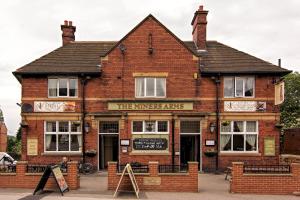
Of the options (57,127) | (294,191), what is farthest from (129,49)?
(294,191)

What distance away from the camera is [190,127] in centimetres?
2139

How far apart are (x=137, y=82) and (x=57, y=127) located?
216 inches

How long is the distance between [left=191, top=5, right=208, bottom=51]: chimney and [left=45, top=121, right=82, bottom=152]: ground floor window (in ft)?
31.1

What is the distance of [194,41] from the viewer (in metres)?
24.8

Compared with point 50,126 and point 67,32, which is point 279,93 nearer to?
point 50,126

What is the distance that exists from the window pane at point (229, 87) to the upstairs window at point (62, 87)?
8.96 metres

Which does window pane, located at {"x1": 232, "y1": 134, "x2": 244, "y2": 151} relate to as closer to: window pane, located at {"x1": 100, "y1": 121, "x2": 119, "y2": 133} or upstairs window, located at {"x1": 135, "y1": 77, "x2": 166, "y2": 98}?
upstairs window, located at {"x1": 135, "y1": 77, "x2": 166, "y2": 98}

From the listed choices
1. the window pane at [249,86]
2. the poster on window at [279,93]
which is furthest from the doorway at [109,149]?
the poster on window at [279,93]

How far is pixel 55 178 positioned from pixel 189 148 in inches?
398

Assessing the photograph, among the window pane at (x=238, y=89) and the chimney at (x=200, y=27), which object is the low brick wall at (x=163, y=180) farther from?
the chimney at (x=200, y=27)

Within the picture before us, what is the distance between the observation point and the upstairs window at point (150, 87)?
21.3 meters

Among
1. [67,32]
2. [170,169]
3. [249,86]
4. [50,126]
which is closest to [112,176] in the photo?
[170,169]

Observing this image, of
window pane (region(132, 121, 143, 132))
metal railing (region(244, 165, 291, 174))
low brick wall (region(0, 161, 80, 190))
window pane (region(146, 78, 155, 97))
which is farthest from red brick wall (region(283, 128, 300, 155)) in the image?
low brick wall (region(0, 161, 80, 190))

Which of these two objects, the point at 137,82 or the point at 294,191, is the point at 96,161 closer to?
the point at 137,82
